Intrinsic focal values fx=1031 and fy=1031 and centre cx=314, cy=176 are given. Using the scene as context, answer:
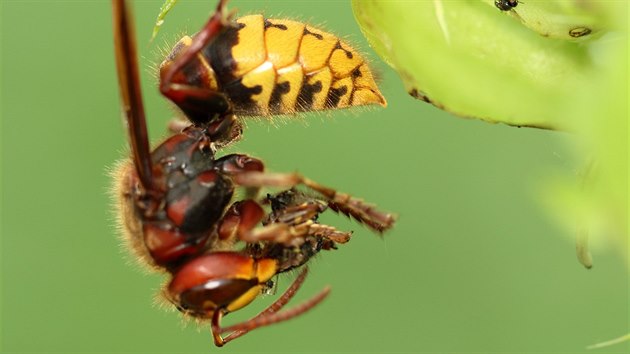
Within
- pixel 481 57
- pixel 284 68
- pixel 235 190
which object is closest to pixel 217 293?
pixel 235 190

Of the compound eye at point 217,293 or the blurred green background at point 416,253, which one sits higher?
the compound eye at point 217,293

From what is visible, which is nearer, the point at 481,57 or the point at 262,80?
the point at 481,57

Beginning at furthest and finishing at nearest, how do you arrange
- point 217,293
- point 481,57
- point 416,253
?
point 416,253
point 217,293
point 481,57

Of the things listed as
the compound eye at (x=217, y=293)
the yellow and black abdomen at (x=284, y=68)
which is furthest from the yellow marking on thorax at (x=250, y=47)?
the compound eye at (x=217, y=293)

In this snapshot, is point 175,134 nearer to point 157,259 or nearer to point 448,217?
point 157,259

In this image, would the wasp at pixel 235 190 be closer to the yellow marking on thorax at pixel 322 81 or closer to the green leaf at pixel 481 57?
the yellow marking on thorax at pixel 322 81

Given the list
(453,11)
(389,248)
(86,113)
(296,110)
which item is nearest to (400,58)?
(453,11)

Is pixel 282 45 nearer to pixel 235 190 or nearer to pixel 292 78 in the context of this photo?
pixel 292 78

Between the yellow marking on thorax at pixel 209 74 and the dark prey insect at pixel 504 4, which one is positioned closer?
the dark prey insect at pixel 504 4
